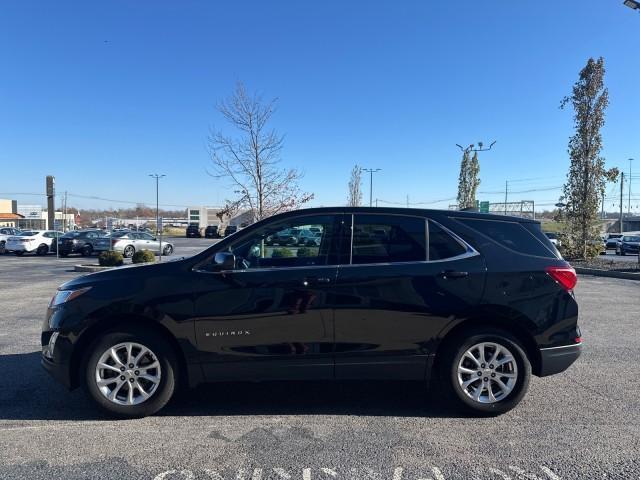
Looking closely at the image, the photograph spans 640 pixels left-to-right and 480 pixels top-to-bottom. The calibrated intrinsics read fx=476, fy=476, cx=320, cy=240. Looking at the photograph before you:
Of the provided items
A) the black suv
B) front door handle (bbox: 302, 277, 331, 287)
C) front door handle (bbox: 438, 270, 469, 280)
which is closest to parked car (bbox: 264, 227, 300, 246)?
the black suv

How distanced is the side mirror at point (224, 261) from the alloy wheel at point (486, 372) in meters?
2.15

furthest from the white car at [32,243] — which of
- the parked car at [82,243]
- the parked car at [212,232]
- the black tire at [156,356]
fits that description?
the parked car at [212,232]

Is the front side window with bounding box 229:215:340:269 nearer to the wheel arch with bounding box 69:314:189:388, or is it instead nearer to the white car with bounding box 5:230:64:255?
the wheel arch with bounding box 69:314:189:388

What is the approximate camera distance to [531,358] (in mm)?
4273

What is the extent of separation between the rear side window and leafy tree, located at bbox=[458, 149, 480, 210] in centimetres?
3277

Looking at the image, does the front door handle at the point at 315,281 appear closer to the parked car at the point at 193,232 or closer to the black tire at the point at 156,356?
the black tire at the point at 156,356

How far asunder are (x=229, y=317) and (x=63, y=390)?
2.08m

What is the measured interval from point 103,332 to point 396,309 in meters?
2.52

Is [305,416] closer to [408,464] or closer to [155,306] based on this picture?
[408,464]

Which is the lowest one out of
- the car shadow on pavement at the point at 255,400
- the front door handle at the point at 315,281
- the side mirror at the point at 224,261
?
the car shadow on pavement at the point at 255,400

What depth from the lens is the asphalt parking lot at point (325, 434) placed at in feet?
10.6

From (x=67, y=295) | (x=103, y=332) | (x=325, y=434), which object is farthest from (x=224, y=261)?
(x=325, y=434)

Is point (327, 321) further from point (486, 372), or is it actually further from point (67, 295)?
point (67, 295)

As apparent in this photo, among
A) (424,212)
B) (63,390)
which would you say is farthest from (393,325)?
(63,390)
